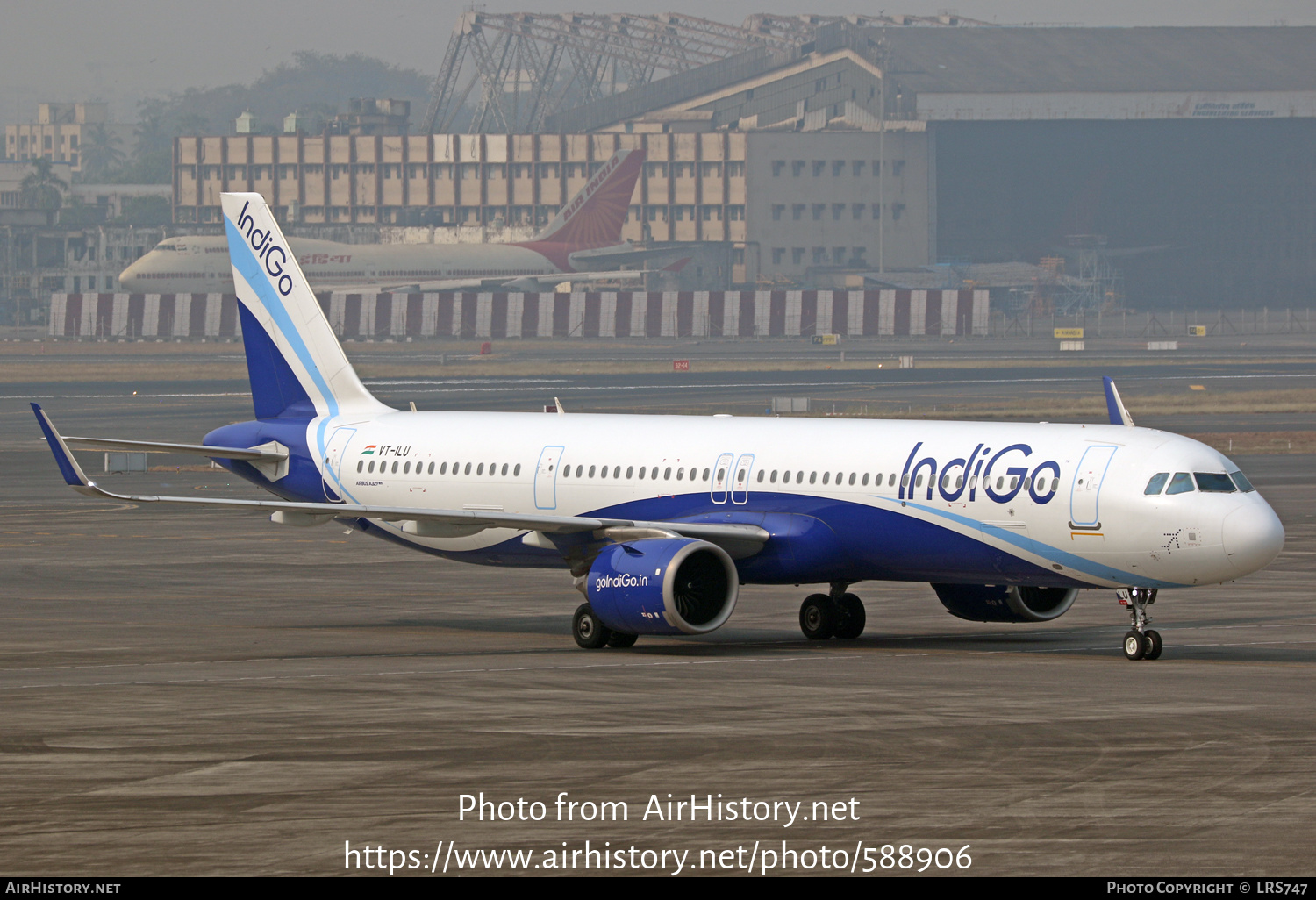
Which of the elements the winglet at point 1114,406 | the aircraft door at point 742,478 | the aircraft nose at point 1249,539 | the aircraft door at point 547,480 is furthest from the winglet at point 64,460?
the aircraft nose at point 1249,539

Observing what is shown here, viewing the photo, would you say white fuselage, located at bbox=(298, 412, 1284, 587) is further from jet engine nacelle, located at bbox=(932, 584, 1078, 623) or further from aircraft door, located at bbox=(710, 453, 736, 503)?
→ jet engine nacelle, located at bbox=(932, 584, 1078, 623)

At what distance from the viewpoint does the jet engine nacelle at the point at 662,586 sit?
104ft

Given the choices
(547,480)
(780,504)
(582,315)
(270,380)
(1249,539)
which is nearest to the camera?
(1249,539)

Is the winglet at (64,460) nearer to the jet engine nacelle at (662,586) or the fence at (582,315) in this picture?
the jet engine nacelle at (662,586)

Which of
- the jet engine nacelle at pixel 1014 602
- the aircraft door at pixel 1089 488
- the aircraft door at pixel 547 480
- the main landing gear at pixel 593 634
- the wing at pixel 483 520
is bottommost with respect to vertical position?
the main landing gear at pixel 593 634

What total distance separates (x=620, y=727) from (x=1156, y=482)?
11447 millimetres

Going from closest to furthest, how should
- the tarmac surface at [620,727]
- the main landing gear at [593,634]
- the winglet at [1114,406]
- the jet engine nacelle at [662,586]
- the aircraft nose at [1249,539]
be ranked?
the tarmac surface at [620,727], the aircraft nose at [1249,539], the jet engine nacelle at [662,586], the main landing gear at [593,634], the winglet at [1114,406]

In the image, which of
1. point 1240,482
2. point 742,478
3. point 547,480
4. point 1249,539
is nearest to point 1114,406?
point 1240,482

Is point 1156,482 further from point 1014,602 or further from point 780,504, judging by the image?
point 780,504

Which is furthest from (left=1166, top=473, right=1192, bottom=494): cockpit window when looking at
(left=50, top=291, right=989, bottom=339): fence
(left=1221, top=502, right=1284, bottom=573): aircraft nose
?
(left=50, top=291, right=989, bottom=339): fence

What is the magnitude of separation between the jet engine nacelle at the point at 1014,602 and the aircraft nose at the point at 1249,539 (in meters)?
5.27

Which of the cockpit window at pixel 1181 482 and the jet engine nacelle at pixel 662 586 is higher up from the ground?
the cockpit window at pixel 1181 482

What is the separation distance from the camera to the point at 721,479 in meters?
35.2
